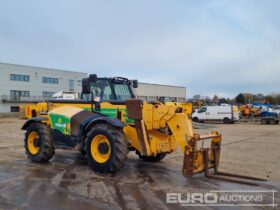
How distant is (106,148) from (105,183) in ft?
3.43

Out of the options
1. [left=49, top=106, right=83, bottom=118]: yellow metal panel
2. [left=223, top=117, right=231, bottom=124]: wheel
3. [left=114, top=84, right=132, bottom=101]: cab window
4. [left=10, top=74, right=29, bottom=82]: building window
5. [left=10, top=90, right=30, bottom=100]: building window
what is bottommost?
[left=223, top=117, right=231, bottom=124]: wheel

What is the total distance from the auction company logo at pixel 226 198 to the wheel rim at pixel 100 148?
7.24 ft

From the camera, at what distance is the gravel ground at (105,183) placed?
19.5 feet

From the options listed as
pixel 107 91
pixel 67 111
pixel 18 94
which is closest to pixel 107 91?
pixel 107 91

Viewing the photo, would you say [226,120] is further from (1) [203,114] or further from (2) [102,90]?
(2) [102,90]

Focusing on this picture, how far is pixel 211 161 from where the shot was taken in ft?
26.1

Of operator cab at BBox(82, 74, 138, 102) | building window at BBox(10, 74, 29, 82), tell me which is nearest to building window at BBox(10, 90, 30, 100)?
building window at BBox(10, 74, 29, 82)

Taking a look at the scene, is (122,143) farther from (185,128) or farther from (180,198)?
(180,198)

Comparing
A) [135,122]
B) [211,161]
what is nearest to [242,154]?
[211,161]

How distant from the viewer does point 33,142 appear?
1008 centimetres

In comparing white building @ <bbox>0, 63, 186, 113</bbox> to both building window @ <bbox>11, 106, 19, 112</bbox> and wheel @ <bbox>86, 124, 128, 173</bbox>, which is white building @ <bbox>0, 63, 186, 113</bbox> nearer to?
building window @ <bbox>11, 106, 19, 112</bbox>

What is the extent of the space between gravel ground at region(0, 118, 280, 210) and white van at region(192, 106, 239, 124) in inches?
1026

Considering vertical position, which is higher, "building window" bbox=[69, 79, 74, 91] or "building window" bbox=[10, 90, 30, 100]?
"building window" bbox=[69, 79, 74, 91]

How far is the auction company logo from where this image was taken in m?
5.93
